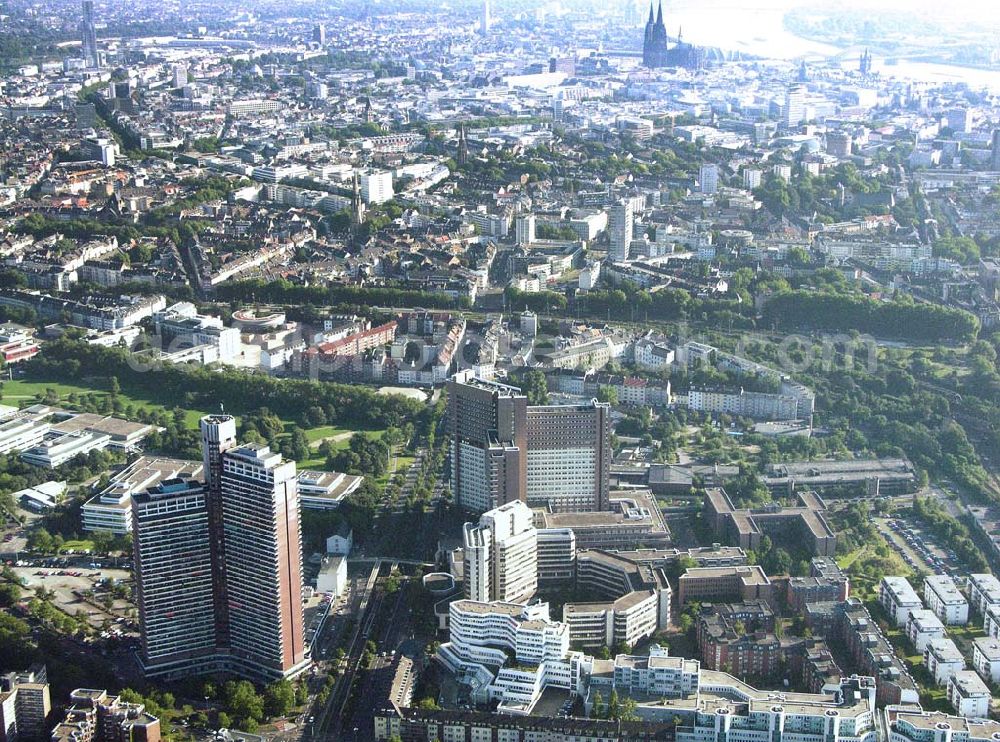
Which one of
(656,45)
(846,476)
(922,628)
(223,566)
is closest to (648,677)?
(922,628)

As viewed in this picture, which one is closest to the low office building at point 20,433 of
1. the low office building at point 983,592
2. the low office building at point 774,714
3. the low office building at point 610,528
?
the low office building at point 610,528

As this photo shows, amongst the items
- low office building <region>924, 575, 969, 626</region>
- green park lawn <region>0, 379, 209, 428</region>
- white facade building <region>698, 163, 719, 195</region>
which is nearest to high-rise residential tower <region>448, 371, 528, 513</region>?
low office building <region>924, 575, 969, 626</region>

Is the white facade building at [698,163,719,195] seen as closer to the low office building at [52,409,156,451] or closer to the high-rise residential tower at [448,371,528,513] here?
the low office building at [52,409,156,451]

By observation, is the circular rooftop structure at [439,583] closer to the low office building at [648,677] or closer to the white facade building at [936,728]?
the low office building at [648,677]

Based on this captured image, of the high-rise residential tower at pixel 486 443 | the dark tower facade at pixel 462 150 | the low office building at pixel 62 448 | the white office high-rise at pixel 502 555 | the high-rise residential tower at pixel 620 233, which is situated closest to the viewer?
the white office high-rise at pixel 502 555

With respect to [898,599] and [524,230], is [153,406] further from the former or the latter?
[898,599]

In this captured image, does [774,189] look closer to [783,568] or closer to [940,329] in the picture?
[940,329]
